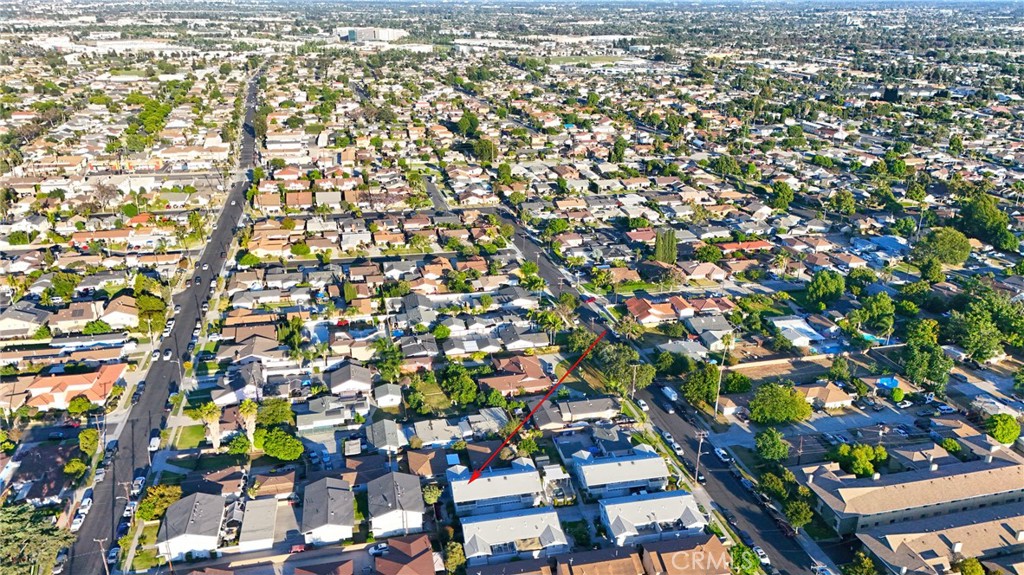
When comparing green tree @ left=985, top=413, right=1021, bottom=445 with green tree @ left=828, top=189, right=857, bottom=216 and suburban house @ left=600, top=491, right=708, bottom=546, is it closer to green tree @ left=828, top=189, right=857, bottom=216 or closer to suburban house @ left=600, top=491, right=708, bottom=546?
suburban house @ left=600, top=491, right=708, bottom=546

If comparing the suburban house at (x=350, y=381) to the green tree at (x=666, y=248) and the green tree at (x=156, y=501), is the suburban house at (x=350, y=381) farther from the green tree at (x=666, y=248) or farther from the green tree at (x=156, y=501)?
the green tree at (x=666, y=248)

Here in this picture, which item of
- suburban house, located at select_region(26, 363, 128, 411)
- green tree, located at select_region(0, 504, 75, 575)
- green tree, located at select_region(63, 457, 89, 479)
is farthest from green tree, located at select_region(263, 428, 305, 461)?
suburban house, located at select_region(26, 363, 128, 411)

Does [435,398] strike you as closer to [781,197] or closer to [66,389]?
[66,389]

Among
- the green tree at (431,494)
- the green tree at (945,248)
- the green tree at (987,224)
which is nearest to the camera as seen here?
the green tree at (431,494)

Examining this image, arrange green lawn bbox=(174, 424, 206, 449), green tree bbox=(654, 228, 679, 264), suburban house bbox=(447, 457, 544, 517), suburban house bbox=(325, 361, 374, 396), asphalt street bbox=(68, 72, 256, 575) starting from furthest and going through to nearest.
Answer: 1. green tree bbox=(654, 228, 679, 264)
2. suburban house bbox=(325, 361, 374, 396)
3. green lawn bbox=(174, 424, 206, 449)
4. suburban house bbox=(447, 457, 544, 517)
5. asphalt street bbox=(68, 72, 256, 575)

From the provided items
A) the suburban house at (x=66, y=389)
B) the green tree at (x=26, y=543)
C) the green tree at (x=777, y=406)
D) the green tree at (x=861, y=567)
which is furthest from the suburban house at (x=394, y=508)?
the green tree at (x=777, y=406)

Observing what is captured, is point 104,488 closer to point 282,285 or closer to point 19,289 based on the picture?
point 282,285
